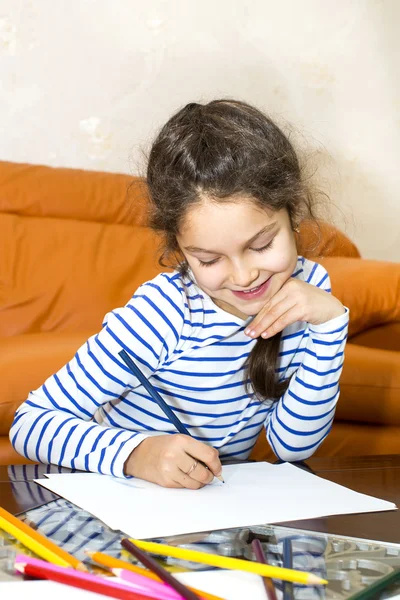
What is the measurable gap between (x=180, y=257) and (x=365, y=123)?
164 cm

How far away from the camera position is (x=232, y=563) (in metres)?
0.44

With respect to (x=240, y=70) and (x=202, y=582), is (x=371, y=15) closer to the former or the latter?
(x=240, y=70)

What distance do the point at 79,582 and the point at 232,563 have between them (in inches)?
3.6

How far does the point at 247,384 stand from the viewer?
1062mm

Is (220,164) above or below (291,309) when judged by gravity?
above

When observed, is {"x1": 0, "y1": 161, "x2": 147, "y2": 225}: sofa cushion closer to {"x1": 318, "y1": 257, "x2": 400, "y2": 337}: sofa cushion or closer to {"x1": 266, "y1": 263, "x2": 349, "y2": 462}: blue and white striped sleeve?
{"x1": 318, "y1": 257, "x2": 400, "y2": 337}: sofa cushion

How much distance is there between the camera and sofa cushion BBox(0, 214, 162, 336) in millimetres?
2000

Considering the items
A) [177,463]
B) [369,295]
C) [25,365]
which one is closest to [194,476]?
[177,463]

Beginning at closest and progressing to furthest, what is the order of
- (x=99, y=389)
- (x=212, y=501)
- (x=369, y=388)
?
(x=212, y=501), (x=99, y=389), (x=369, y=388)

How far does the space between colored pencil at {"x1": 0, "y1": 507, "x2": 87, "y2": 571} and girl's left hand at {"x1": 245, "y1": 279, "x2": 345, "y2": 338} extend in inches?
18.7

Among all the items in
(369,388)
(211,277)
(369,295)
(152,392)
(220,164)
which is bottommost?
(369,388)

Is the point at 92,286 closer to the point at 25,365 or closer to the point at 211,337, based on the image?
the point at 25,365

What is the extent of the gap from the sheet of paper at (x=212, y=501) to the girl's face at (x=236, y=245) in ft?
0.76

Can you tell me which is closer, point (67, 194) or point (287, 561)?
point (287, 561)
